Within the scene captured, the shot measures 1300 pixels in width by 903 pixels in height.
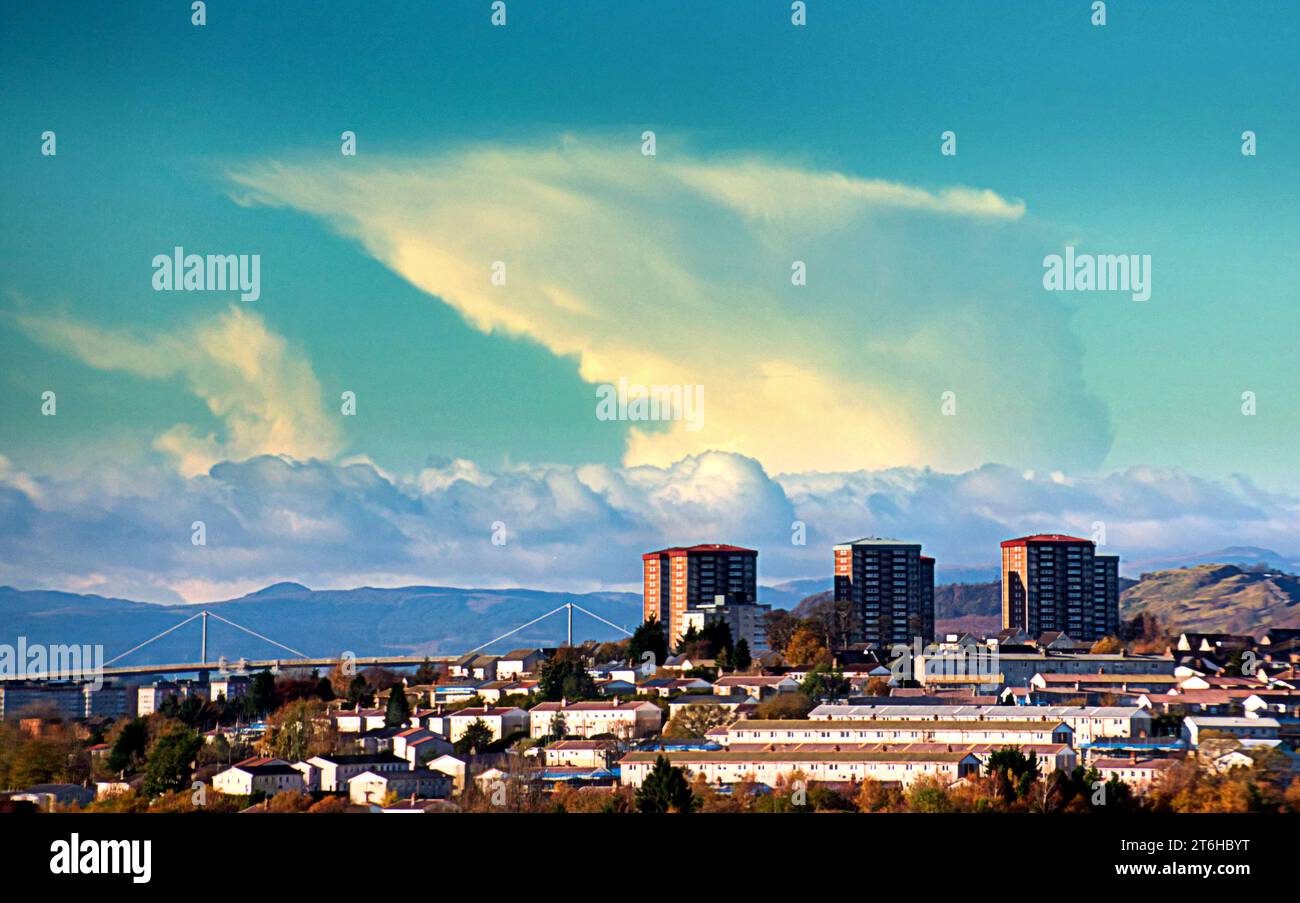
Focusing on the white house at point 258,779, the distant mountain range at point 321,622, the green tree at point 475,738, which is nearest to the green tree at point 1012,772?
Answer: the green tree at point 475,738

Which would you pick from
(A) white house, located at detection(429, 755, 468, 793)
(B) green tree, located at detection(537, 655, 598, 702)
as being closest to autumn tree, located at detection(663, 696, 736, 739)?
(B) green tree, located at detection(537, 655, 598, 702)

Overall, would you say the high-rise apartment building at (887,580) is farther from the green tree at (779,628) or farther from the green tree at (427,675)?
the green tree at (427,675)

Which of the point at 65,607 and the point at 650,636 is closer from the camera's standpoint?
the point at 650,636

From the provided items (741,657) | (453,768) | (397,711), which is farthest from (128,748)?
(741,657)
